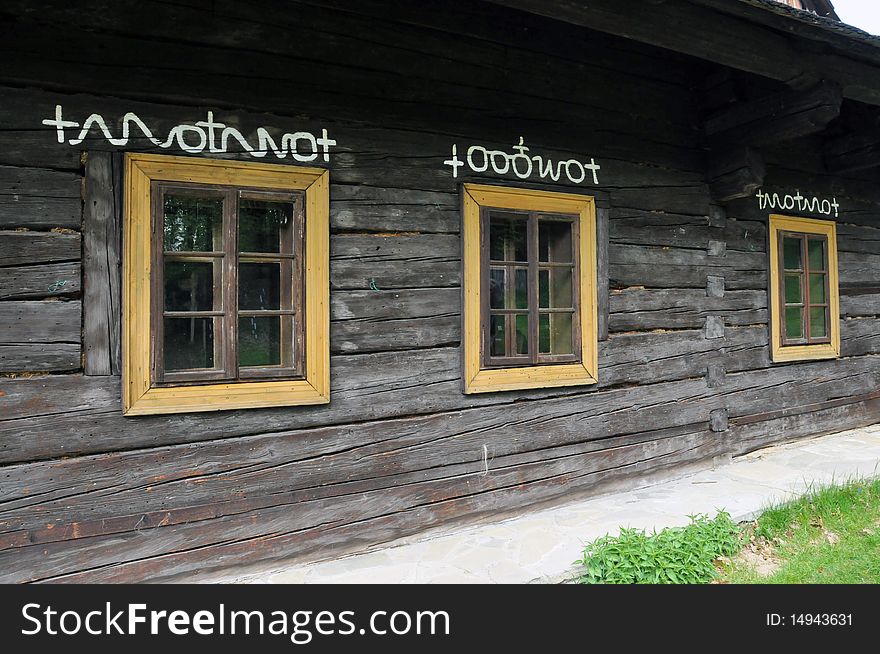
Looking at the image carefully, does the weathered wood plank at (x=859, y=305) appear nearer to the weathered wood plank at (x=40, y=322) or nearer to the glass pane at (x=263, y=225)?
the glass pane at (x=263, y=225)

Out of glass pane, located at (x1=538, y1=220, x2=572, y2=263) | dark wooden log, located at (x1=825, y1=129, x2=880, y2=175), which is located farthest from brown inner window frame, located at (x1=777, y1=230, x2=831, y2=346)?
glass pane, located at (x1=538, y1=220, x2=572, y2=263)

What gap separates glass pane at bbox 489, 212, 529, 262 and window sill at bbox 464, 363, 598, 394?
0.73 meters

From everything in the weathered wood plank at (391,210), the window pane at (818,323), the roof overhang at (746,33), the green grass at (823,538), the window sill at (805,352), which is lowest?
the green grass at (823,538)

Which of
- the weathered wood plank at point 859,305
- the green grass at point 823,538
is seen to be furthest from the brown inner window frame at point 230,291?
the weathered wood plank at point 859,305

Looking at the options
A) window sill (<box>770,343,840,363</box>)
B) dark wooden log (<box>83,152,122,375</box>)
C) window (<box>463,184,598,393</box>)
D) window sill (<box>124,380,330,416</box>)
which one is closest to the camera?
dark wooden log (<box>83,152,122,375</box>)

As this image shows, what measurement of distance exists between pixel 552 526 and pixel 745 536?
1.11 m

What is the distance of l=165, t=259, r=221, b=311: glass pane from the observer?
319cm

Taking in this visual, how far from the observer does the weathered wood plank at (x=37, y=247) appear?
284 centimetres

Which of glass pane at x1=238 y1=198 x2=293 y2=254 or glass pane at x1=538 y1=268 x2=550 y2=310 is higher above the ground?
glass pane at x1=238 y1=198 x2=293 y2=254

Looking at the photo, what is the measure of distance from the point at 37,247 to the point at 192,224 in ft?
2.25

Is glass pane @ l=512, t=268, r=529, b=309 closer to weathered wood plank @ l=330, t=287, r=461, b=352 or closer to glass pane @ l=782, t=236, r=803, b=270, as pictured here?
weathered wood plank @ l=330, t=287, r=461, b=352

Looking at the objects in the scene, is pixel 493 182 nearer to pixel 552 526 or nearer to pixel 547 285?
pixel 547 285

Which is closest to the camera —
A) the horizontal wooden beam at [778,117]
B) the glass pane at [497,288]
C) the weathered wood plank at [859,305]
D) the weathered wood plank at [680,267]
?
the glass pane at [497,288]

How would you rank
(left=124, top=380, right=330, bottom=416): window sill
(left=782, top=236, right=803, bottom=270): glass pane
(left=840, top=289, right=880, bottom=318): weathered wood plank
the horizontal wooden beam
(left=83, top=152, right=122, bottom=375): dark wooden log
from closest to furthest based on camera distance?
(left=83, top=152, right=122, bottom=375): dark wooden log → (left=124, top=380, right=330, bottom=416): window sill → the horizontal wooden beam → (left=782, top=236, right=803, bottom=270): glass pane → (left=840, top=289, right=880, bottom=318): weathered wood plank
